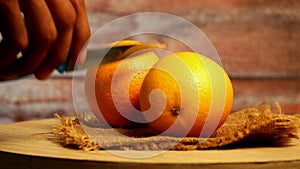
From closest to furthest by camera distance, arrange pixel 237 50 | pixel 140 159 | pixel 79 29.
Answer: pixel 140 159
pixel 79 29
pixel 237 50

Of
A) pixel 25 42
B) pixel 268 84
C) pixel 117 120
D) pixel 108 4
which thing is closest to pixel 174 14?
pixel 108 4

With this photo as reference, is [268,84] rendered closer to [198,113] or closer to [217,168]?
[198,113]

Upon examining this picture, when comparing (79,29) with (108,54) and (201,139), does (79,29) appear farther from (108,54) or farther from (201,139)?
(201,139)

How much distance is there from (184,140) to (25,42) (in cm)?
19

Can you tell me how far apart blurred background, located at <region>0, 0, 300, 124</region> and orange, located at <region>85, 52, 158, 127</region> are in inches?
16.6

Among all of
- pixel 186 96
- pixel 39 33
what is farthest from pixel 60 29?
pixel 186 96

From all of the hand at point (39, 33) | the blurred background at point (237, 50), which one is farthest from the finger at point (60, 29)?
the blurred background at point (237, 50)

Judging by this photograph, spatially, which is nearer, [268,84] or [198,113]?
[198,113]

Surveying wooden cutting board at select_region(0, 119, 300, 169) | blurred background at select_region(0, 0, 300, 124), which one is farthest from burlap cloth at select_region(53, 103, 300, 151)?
blurred background at select_region(0, 0, 300, 124)

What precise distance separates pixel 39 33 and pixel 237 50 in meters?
0.62

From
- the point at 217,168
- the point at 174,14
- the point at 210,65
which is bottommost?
the point at 217,168

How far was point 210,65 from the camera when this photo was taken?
0.62 metres

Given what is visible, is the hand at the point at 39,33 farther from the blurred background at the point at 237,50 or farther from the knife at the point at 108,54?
the blurred background at the point at 237,50

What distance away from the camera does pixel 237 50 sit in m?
1.12
